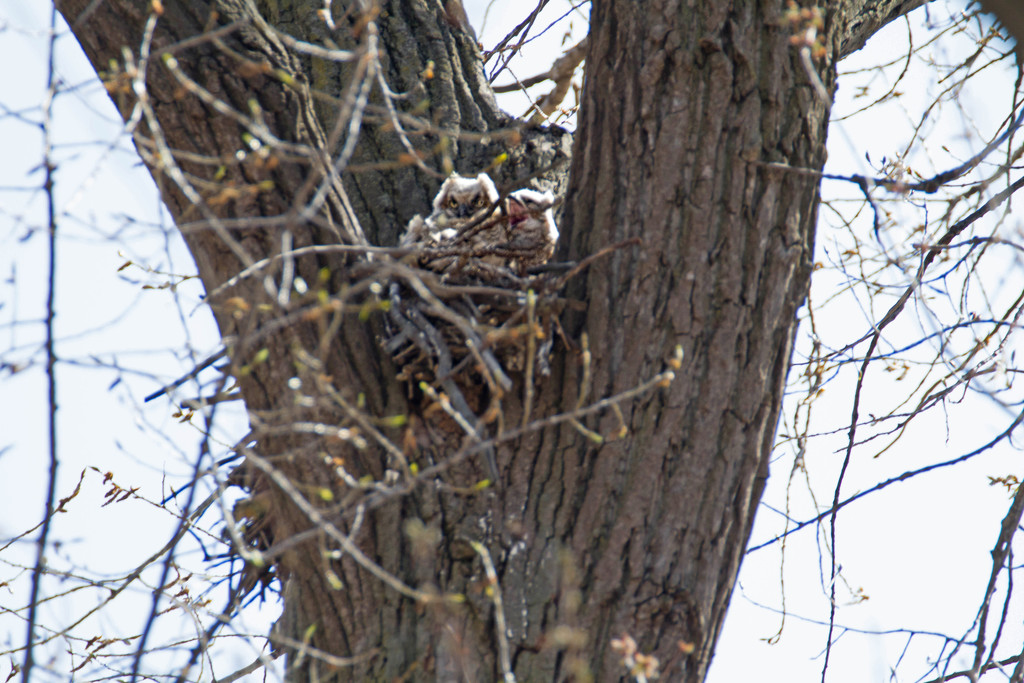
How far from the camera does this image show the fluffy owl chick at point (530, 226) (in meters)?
3.04

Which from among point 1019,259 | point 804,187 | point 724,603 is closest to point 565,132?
point 804,187

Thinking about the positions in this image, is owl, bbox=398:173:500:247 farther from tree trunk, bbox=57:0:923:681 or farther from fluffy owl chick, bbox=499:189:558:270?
tree trunk, bbox=57:0:923:681

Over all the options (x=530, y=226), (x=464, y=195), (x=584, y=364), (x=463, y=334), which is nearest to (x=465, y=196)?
(x=464, y=195)

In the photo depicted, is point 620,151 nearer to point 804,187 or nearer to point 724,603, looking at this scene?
point 804,187

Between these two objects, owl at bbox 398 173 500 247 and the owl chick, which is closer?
owl at bbox 398 173 500 247

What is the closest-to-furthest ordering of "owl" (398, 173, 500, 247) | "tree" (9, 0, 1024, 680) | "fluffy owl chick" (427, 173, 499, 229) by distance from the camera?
"tree" (9, 0, 1024, 680) → "owl" (398, 173, 500, 247) → "fluffy owl chick" (427, 173, 499, 229)

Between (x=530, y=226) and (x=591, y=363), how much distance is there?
3.32ft

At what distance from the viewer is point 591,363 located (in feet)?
7.27

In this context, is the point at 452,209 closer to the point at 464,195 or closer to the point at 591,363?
the point at 464,195

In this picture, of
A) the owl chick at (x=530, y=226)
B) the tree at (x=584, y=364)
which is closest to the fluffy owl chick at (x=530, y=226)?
the owl chick at (x=530, y=226)

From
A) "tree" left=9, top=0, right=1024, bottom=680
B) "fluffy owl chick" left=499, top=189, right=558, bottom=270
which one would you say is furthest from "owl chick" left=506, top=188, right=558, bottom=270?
"tree" left=9, top=0, right=1024, bottom=680

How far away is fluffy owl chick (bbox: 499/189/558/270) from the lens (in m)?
3.04

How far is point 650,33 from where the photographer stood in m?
2.28

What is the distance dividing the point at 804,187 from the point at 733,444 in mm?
673
